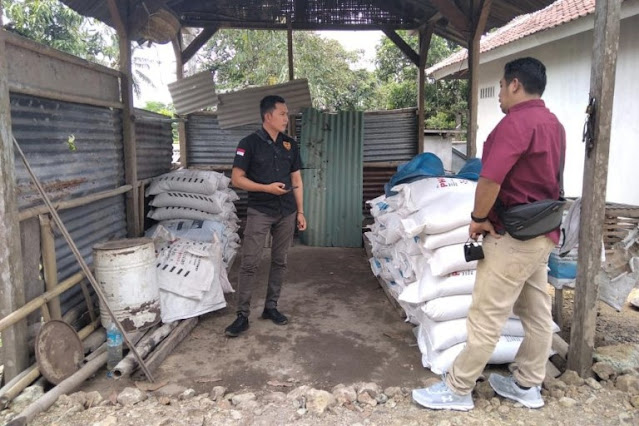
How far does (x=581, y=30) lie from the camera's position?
6832mm

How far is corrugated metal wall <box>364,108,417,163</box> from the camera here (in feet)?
24.5

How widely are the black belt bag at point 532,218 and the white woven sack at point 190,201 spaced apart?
3580 mm

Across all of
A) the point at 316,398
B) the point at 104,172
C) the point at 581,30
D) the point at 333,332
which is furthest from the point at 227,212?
the point at 581,30

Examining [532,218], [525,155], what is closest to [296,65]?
[525,155]

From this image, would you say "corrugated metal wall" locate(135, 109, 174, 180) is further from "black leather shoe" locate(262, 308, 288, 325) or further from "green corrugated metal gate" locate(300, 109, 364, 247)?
"black leather shoe" locate(262, 308, 288, 325)

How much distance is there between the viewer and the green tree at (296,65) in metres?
16.3

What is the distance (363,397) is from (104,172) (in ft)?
10.2

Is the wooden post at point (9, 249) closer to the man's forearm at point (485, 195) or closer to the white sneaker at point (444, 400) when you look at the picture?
the white sneaker at point (444, 400)

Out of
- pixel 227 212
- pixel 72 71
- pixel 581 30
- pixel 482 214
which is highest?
pixel 581 30

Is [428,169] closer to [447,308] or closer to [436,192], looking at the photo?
[436,192]

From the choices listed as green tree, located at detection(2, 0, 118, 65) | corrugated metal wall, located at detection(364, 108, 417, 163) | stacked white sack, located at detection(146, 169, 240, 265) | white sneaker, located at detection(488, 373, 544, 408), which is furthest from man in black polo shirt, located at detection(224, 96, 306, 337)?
green tree, located at detection(2, 0, 118, 65)

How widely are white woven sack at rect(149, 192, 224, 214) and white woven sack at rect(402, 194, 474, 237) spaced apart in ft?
8.34

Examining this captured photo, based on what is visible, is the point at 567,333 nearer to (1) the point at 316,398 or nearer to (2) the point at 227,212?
(1) the point at 316,398

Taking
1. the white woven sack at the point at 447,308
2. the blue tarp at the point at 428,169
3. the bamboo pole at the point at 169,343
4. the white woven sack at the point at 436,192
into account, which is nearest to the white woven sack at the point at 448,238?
the white woven sack at the point at 436,192
